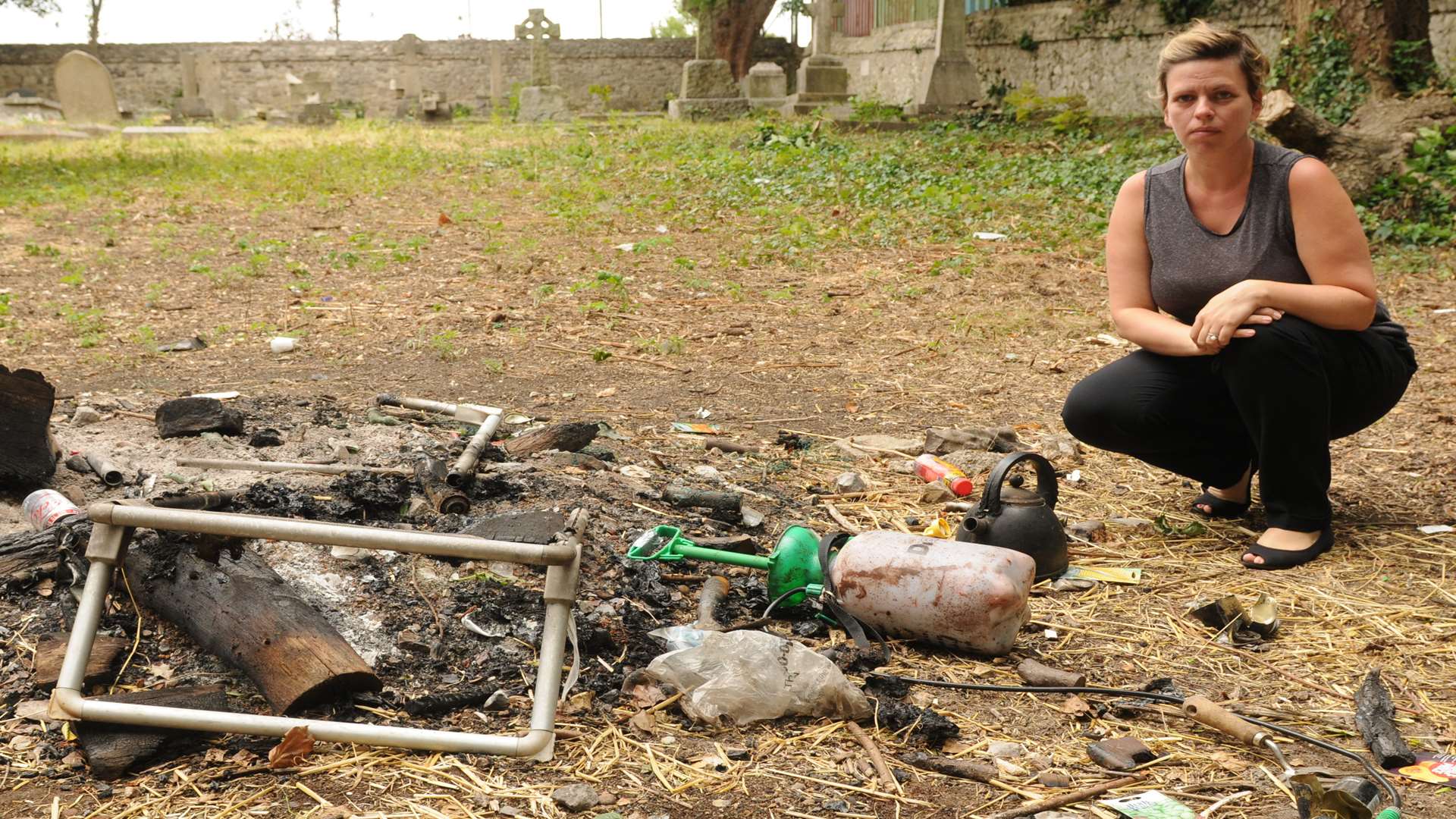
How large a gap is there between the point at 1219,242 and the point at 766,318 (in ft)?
12.2

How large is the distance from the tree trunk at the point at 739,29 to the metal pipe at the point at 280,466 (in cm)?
2365

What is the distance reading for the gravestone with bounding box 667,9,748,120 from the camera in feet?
59.4

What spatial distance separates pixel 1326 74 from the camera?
9609 mm

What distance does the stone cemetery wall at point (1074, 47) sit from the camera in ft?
47.5

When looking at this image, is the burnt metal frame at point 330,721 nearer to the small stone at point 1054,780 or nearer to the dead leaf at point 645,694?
the dead leaf at point 645,694

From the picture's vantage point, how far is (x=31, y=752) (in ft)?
7.38

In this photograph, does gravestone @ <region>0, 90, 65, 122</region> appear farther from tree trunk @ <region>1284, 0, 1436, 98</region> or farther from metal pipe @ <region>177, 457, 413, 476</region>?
metal pipe @ <region>177, 457, 413, 476</region>

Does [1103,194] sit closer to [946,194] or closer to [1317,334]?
[946,194]

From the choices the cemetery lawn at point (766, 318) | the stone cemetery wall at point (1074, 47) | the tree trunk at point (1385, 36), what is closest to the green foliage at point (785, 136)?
the cemetery lawn at point (766, 318)

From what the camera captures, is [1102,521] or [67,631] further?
[1102,521]

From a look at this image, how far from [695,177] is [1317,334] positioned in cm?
860

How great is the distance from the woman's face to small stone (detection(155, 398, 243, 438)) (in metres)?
3.14

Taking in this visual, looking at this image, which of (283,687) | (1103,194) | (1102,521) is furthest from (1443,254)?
(283,687)

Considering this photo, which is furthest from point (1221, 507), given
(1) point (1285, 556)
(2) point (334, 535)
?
(2) point (334, 535)
